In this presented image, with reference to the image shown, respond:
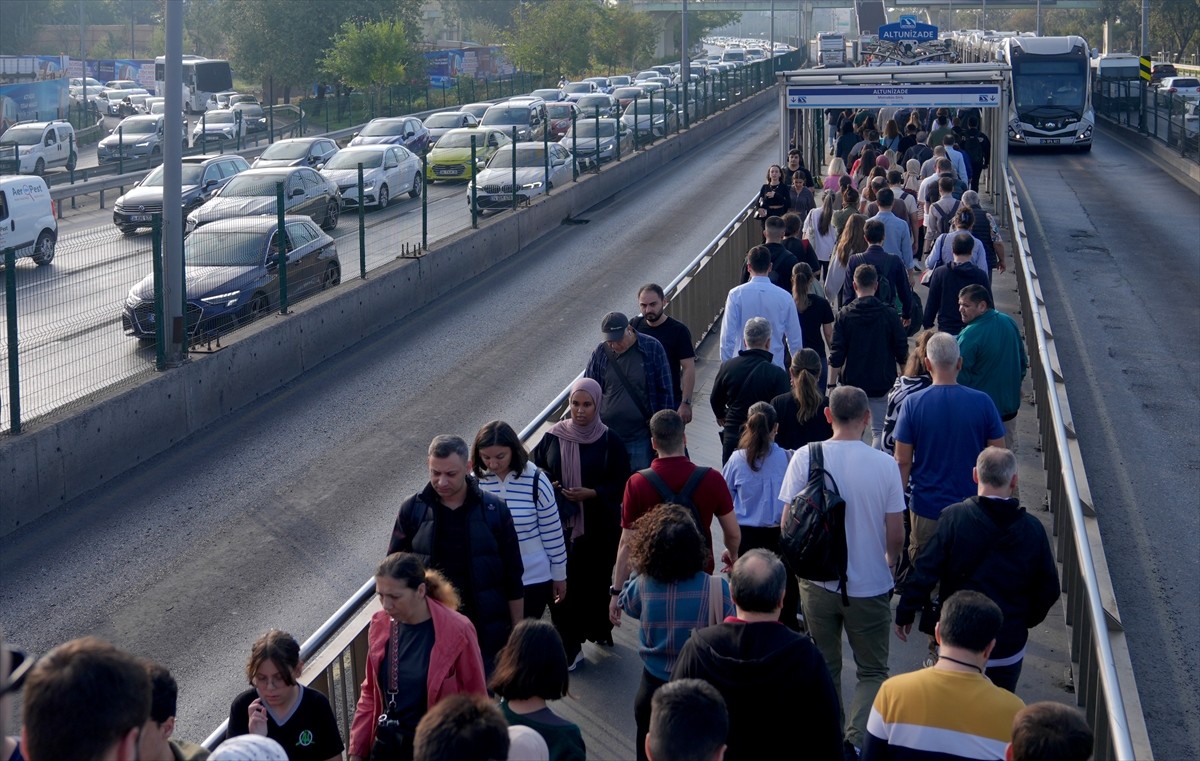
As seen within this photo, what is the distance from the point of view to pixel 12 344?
11953 millimetres

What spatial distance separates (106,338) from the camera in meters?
13.6

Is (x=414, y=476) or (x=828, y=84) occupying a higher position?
(x=828, y=84)

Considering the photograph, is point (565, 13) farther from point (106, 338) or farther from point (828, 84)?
point (106, 338)

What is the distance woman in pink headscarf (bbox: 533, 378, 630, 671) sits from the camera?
24.2 ft

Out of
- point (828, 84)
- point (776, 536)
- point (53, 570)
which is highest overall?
point (828, 84)

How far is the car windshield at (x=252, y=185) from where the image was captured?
90.5 feet

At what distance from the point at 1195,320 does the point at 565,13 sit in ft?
179

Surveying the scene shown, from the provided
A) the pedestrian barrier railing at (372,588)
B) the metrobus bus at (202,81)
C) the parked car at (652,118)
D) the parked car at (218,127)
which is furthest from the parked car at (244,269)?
the metrobus bus at (202,81)

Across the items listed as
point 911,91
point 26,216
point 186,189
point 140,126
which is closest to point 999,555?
point 911,91

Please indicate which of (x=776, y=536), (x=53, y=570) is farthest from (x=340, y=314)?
(x=776, y=536)

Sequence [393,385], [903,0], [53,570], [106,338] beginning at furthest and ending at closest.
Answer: [903,0], [393,385], [106,338], [53,570]

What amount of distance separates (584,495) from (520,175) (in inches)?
789

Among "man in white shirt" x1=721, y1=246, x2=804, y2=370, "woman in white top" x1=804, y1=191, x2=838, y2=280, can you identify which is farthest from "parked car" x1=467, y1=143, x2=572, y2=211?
"man in white shirt" x1=721, y1=246, x2=804, y2=370

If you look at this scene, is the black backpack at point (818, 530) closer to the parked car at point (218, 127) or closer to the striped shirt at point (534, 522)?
the striped shirt at point (534, 522)
